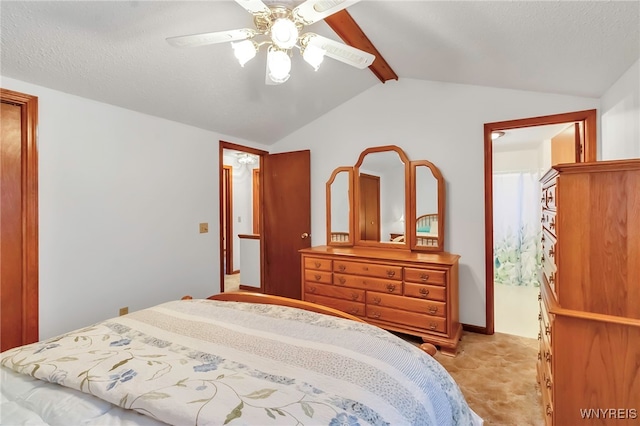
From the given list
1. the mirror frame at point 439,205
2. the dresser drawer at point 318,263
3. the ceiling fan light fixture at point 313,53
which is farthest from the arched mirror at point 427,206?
the ceiling fan light fixture at point 313,53

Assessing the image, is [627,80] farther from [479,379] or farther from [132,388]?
[132,388]

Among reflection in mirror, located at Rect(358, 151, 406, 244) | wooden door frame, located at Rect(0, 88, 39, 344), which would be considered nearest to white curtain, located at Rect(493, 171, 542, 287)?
reflection in mirror, located at Rect(358, 151, 406, 244)

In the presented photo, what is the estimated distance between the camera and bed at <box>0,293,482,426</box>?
2.43ft

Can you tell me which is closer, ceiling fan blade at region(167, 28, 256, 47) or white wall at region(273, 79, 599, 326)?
ceiling fan blade at region(167, 28, 256, 47)

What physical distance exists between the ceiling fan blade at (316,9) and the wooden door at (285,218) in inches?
86.4

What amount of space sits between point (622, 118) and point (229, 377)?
100 inches

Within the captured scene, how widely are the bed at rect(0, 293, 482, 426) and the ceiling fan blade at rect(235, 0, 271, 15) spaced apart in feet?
4.72

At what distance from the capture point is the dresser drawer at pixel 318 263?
290cm

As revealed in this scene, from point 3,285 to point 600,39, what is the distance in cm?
379

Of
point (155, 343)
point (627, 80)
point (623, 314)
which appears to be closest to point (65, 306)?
point (155, 343)

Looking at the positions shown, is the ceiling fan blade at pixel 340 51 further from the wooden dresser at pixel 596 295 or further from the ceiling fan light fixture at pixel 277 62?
the wooden dresser at pixel 596 295

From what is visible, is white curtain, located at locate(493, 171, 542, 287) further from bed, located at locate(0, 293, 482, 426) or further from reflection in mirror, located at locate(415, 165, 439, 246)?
bed, located at locate(0, 293, 482, 426)

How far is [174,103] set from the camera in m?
2.59

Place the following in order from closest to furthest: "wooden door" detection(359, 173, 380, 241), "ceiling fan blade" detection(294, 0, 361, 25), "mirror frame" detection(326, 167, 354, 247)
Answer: "ceiling fan blade" detection(294, 0, 361, 25) → "wooden door" detection(359, 173, 380, 241) → "mirror frame" detection(326, 167, 354, 247)
